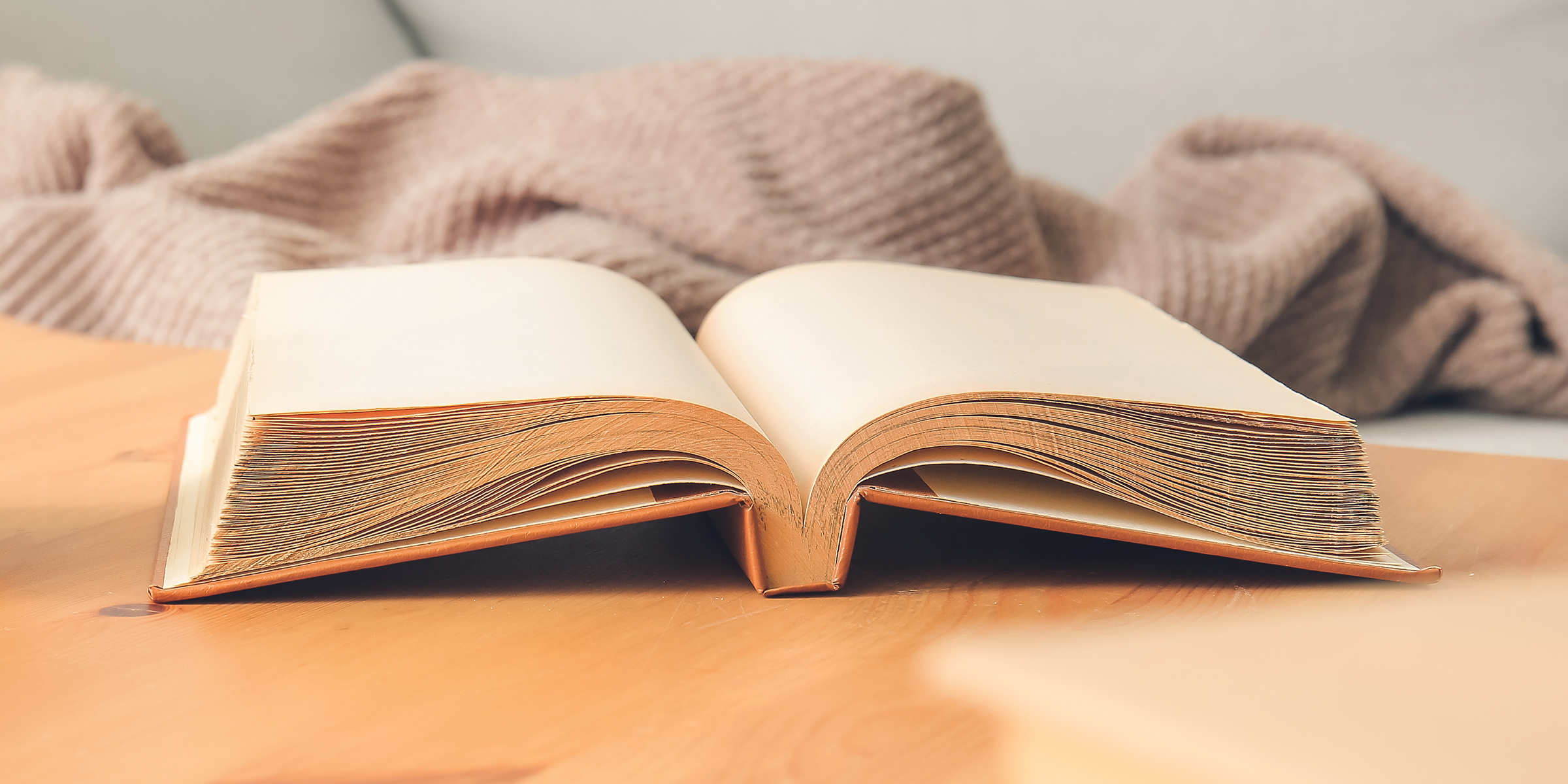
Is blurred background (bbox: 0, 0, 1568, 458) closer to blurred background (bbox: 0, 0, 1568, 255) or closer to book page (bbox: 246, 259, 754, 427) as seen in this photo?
blurred background (bbox: 0, 0, 1568, 255)

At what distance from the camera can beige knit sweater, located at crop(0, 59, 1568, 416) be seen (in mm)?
891

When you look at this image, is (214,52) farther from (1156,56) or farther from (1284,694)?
(1284,694)

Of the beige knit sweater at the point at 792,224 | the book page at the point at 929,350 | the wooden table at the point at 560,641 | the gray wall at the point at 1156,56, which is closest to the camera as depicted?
the wooden table at the point at 560,641

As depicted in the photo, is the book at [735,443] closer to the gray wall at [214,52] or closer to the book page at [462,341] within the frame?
the book page at [462,341]

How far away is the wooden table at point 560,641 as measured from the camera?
0.31 metres

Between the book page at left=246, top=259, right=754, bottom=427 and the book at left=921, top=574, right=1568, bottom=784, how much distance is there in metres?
0.14

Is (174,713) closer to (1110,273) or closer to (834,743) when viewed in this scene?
(834,743)

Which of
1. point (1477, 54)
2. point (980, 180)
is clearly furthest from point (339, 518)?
point (1477, 54)

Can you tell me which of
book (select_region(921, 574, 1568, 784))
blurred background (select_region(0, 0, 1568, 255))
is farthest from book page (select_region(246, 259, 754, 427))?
blurred background (select_region(0, 0, 1568, 255))

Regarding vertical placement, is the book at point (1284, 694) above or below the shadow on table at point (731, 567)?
below

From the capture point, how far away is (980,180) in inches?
36.2

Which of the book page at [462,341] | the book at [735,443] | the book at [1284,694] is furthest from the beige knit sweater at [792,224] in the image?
the book at [1284,694]

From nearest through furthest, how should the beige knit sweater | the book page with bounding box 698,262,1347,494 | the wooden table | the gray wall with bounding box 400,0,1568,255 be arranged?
the wooden table → the book page with bounding box 698,262,1347,494 → the beige knit sweater → the gray wall with bounding box 400,0,1568,255

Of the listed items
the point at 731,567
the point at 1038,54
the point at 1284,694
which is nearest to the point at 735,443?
the point at 731,567
